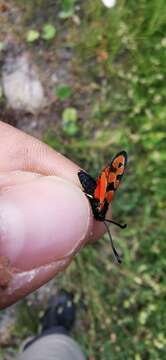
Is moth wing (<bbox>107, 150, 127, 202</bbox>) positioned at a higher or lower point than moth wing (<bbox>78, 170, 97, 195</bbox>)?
higher

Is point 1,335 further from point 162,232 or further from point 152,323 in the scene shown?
point 162,232

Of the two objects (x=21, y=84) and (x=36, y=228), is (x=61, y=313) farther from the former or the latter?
(x=36, y=228)

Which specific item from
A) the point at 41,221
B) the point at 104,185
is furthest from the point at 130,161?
the point at 41,221

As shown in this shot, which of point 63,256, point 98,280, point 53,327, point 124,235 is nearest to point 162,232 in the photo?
point 124,235

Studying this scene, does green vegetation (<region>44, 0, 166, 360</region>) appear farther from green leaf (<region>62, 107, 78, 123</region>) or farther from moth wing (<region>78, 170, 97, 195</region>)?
moth wing (<region>78, 170, 97, 195</region>)

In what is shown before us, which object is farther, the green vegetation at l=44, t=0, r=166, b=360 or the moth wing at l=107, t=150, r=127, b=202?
the green vegetation at l=44, t=0, r=166, b=360

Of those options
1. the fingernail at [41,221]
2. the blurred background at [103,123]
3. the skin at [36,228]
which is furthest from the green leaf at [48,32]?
the fingernail at [41,221]

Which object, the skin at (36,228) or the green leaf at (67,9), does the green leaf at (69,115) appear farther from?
the skin at (36,228)

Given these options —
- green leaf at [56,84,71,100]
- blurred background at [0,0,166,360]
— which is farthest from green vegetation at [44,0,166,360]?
green leaf at [56,84,71,100]

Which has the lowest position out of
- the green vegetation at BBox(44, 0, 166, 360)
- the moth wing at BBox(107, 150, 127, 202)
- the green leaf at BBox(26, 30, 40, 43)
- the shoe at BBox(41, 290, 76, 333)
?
the shoe at BBox(41, 290, 76, 333)
